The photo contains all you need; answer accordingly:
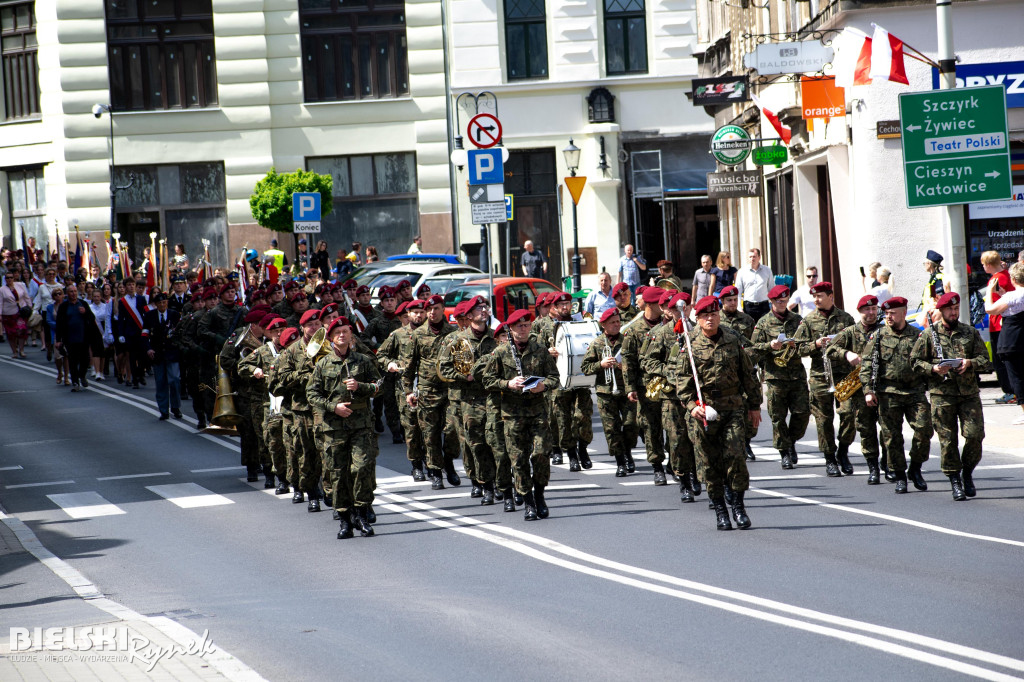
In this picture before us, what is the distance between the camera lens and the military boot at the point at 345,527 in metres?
12.4

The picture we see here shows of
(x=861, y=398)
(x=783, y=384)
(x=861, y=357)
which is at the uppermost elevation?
(x=861, y=357)

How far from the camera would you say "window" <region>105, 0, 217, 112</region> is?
1666 inches

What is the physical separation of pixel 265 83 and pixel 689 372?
32.3 metres

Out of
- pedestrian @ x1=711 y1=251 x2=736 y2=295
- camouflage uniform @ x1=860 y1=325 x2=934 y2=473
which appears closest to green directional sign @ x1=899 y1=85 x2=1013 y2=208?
camouflage uniform @ x1=860 y1=325 x2=934 y2=473

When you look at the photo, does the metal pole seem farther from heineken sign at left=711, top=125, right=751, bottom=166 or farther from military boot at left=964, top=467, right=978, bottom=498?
heineken sign at left=711, top=125, right=751, bottom=166

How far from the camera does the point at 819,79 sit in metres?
23.8

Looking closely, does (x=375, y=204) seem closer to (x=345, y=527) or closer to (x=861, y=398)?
(x=861, y=398)

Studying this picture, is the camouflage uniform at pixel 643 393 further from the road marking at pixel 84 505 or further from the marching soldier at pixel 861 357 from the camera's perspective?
the road marking at pixel 84 505

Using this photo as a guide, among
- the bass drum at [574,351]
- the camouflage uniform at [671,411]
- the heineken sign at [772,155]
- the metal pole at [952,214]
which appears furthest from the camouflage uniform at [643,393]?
the heineken sign at [772,155]

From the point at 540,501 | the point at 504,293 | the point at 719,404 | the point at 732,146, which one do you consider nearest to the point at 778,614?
the point at 719,404

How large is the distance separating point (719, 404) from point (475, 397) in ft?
9.73

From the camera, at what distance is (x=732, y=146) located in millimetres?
27812

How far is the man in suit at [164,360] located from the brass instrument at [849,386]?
36.6 feet

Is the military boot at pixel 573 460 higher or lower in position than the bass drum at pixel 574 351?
lower
